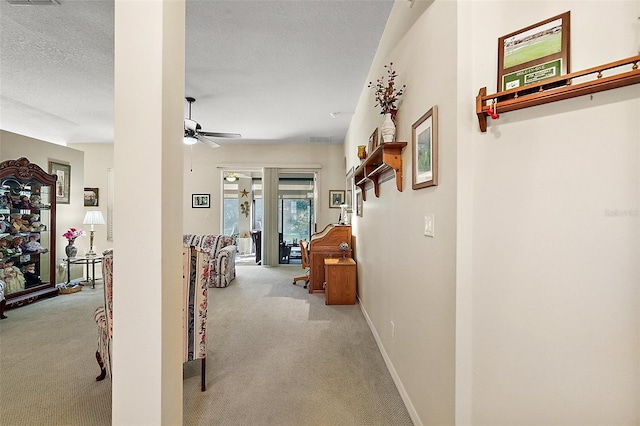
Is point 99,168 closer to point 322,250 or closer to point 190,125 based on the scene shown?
point 190,125

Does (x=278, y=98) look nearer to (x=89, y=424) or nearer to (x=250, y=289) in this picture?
(x=250, y=289)

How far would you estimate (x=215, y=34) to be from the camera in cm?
269

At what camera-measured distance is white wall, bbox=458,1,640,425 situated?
1.03 m

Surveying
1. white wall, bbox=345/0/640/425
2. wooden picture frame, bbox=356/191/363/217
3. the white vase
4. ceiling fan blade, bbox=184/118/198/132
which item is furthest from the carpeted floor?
ceiling fan blade, bbox=184/118/198/132

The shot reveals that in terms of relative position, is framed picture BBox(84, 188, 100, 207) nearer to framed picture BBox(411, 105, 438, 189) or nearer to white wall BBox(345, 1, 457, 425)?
white wall BBox(345, 1, 457, 425)

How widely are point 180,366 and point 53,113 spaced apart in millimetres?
5307

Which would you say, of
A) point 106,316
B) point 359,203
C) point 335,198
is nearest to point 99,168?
point 335,198

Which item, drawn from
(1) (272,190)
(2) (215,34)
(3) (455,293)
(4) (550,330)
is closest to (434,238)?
(3) (455,293)

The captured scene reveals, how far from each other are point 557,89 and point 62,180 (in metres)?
6.30

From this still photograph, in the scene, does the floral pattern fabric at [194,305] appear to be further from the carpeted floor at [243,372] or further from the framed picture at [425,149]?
the framed picture at [425,149]

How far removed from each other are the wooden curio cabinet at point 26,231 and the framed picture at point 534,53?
5504 millimetres

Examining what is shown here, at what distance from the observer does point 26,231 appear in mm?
4324

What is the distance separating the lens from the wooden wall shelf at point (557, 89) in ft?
3.16

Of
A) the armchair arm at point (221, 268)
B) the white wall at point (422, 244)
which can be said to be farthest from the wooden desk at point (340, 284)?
the armchair arm at point (221, 268)
